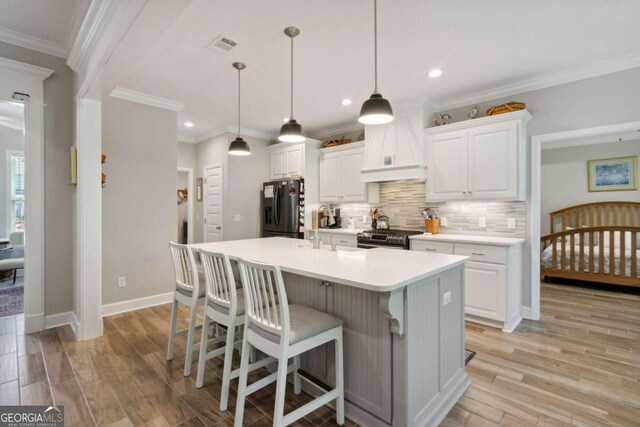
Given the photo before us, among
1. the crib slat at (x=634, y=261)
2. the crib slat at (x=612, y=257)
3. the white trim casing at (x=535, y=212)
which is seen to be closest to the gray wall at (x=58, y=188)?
the white trim casing at (x=535, y=212)

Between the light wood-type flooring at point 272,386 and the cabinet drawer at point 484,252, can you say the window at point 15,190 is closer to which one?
the light wood-type flooring at point 272,386

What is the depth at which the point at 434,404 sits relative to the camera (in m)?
1.84

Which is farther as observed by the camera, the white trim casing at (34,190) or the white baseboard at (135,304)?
the white baseboard at (135,304)

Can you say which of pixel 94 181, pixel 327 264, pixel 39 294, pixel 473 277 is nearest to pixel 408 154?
pixel 473 277

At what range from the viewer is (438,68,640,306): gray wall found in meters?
2.99

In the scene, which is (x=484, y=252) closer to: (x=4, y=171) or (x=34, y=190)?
(x=34, y=190)

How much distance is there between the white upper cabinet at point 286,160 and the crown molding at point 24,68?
3183 mm

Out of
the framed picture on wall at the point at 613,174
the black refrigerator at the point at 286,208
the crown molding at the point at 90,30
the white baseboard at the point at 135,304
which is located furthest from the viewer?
the framed picture on wall at the point at 613,174

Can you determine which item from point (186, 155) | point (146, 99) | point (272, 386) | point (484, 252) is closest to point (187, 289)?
point (272, 386)

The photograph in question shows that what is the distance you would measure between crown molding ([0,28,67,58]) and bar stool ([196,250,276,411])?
2.78 m

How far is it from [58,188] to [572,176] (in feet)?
26.8

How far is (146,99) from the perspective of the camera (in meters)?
3.91

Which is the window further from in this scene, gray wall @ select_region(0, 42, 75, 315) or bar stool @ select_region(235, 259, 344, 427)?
bar stool @ select_region(235, 259, 344, 427)

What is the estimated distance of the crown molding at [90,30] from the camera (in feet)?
6.60
